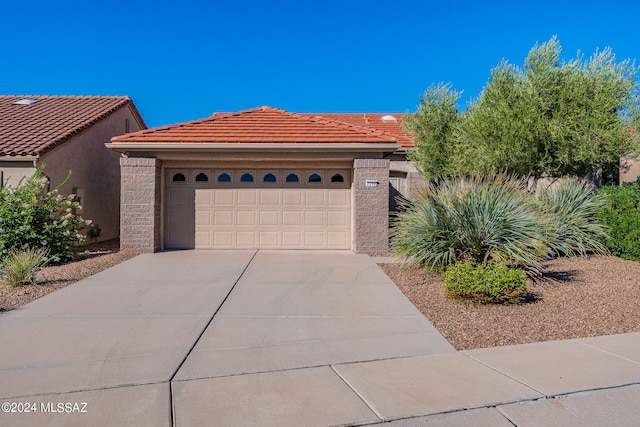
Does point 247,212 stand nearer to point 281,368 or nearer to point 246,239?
point 246,239

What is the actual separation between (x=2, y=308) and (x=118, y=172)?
12.1 meters

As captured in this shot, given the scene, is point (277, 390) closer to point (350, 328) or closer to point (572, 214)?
point (350, 328)

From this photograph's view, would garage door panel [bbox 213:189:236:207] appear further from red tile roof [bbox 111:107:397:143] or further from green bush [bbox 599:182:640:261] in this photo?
green bush [bbox 599:182:640:261]

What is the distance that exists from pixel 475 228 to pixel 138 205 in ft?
29.0

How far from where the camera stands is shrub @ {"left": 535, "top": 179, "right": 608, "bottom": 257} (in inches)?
420

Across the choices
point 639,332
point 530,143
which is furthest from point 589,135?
point 639,332

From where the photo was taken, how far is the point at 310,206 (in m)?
13.0

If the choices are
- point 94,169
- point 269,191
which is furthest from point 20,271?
point 94,169

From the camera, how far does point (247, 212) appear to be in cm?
1291

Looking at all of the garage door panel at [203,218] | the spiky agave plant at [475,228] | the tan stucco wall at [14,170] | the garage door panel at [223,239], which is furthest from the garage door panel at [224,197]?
the spiky agave plant at [475,228]

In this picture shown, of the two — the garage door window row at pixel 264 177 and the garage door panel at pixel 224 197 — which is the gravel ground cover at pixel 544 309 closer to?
the garage door window row at pixel 264 177

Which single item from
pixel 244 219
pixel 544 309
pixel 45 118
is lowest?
pixel 544 309

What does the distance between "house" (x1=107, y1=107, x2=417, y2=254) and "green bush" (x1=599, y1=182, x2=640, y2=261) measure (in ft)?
17.9

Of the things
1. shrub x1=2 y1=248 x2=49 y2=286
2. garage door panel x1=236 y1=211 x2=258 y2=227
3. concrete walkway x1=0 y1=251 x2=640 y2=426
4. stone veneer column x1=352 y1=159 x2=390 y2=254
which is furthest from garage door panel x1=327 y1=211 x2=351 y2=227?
shrub x1=2 y1=248 x2=49 y2=286
